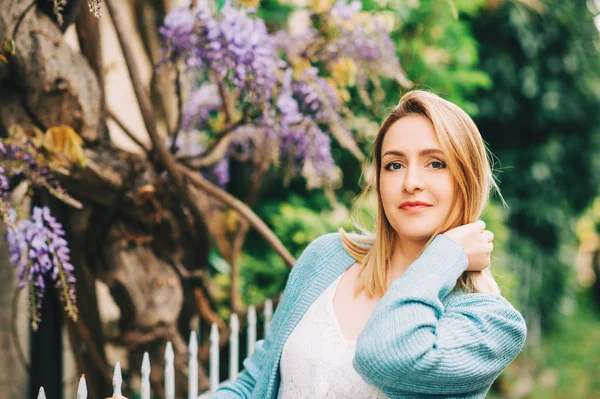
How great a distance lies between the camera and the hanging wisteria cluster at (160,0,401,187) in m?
2.23

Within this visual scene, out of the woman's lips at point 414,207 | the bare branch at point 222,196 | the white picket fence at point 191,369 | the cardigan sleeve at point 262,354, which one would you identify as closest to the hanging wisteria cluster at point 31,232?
the white picket fence at point 191,369

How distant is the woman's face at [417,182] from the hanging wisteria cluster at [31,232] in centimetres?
88

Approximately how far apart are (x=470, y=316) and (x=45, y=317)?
1.65 metres

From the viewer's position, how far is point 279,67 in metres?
2.62

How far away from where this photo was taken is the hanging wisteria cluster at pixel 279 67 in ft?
7.32

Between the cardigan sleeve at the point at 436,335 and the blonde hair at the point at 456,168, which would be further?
the blonde hair at the point at 456,168

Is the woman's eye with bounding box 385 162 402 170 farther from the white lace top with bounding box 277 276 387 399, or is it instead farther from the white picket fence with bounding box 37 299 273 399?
the white picket fence with bounding box 37 299 273 399

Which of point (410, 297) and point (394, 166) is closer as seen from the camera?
point (410, 297)

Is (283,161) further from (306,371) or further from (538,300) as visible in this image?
(538,300)

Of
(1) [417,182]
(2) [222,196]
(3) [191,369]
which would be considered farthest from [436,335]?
(2) [222,196]

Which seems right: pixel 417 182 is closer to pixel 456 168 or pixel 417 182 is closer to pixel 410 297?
pixel 456 168

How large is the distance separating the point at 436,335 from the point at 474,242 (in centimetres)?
28

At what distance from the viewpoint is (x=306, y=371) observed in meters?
1.70

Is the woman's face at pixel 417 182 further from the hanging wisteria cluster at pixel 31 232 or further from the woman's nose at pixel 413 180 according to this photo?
the hanging wisteria cluster at pixel 31 232
